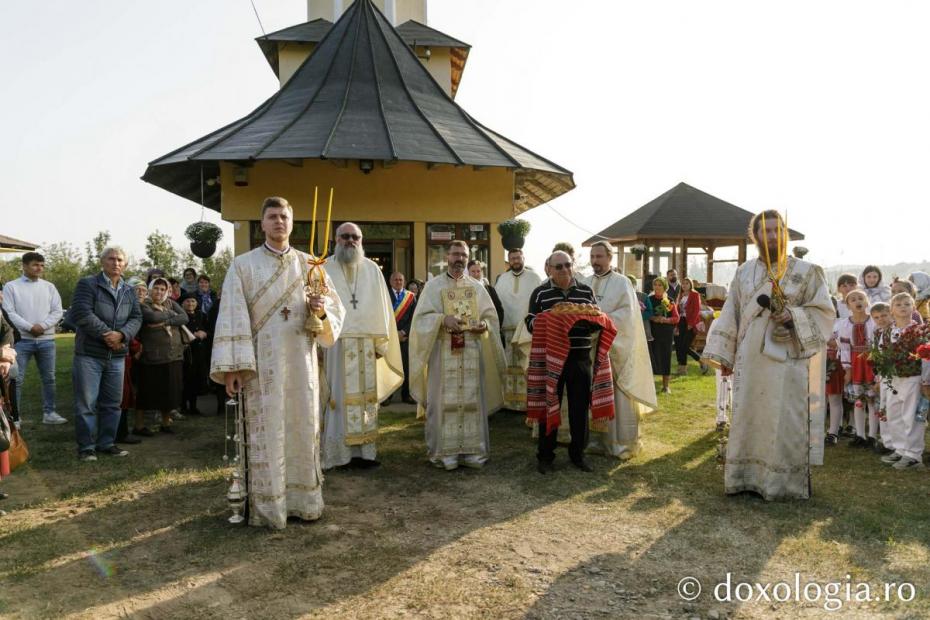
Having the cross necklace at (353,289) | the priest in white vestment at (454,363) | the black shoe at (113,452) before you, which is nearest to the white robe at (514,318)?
the priest in white vestment at (454,363)

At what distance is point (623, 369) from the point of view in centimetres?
709

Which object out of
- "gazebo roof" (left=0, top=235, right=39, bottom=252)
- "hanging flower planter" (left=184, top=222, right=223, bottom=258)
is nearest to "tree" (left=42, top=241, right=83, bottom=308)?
"gazebo roof" (left=0, top=235, right=39, bottom=252)

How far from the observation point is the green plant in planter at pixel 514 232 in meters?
12.5

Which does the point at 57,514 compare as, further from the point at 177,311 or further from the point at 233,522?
the point at 177,311

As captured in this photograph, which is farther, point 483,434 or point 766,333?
point 483,434

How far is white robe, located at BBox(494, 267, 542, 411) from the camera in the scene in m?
8.95

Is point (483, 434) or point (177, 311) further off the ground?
point (177, 311)

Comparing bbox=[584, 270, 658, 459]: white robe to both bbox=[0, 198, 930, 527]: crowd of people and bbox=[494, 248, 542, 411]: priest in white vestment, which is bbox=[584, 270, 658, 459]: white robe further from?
bbox=[494, 248, 542, 411]: priest in white vestment

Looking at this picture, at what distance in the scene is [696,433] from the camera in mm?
8320

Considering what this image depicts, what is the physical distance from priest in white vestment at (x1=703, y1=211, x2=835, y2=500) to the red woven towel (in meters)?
1.24

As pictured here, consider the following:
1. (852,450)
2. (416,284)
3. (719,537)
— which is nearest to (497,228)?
(416,284)

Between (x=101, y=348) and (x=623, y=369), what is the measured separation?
17.5ft

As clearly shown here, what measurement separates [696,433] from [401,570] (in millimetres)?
5187

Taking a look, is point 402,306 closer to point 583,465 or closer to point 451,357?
point 451,357
